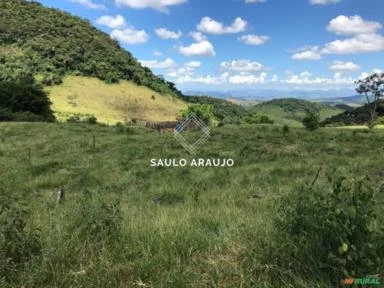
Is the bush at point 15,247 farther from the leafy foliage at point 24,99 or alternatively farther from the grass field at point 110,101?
the grass field at point 110,101

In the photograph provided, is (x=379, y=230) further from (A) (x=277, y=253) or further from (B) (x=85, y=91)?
(B) (x=85, y=91)

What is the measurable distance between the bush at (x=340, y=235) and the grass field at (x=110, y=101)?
8805 centimetres

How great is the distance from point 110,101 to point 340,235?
113m

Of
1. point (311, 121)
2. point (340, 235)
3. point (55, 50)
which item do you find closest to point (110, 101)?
point (55, 50)

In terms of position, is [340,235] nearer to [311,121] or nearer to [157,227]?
[157,227]

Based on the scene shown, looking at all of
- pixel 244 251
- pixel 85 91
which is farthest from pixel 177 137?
pixel 85 91

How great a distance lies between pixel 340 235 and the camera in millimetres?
2836

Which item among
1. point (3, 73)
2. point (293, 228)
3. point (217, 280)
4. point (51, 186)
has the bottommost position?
point (51, 186)

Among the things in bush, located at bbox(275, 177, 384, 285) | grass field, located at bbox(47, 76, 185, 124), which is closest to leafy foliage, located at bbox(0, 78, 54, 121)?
grass field, located at bbox(47, 76, 185, 124)

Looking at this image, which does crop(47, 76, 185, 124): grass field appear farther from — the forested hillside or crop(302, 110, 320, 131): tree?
crop(302, 110, 320, 131): tree

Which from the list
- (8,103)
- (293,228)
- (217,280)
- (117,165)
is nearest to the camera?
(217,280)

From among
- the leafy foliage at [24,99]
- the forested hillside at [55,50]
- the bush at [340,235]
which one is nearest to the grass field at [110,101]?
the forested hillside at [55,50]

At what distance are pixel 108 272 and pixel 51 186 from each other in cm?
947

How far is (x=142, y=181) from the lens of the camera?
12711 mm
